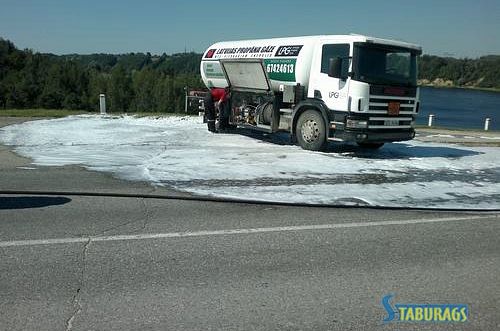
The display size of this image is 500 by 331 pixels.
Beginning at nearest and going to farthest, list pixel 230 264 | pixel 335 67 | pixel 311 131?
1. pixel 230 264
2. pixel 335 67
3. pixel 311 131

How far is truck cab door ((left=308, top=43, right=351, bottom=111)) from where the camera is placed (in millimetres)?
11516

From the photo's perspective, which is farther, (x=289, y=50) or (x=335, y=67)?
(x=289, y=50)

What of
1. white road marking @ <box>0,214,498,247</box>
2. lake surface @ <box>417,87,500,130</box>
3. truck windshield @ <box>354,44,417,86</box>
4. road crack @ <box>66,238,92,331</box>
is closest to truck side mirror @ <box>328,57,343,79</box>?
truck windshield @ <box>354,44,417,86</box>

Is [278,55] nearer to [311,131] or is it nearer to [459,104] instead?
[311,131]

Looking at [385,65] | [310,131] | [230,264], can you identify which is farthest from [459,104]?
[230,264]

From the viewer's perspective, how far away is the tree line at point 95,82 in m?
81.9

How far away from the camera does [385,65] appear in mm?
11695

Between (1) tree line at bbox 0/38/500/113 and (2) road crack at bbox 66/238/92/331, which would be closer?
(2) road crack at bbox 66/238/92/331

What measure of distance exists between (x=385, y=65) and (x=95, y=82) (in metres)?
95.3

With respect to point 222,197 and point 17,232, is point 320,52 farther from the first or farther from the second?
point 17,232

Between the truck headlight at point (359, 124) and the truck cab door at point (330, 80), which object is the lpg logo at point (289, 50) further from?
the truck headlight at point (359, 124)

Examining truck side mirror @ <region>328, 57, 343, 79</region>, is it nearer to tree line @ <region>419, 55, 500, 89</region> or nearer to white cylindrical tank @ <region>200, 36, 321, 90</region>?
white cylindrical tank @ <region>200, 36, 321, 90</region>

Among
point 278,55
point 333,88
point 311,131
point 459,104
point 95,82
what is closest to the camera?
point 333,88

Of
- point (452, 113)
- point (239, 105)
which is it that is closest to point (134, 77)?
point (452, 113)
